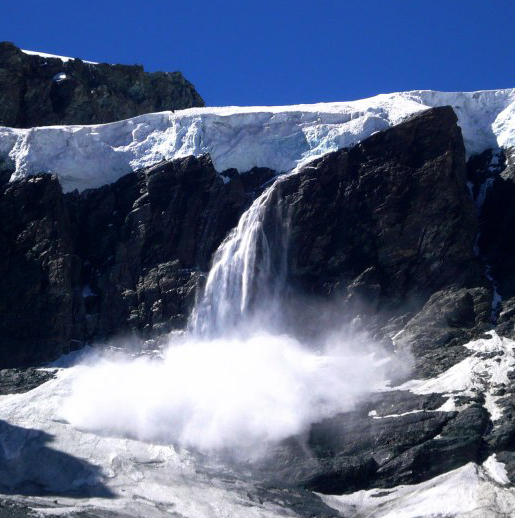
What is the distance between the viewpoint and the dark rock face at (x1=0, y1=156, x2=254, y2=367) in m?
68.6

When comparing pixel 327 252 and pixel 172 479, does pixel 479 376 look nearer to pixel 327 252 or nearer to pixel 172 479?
pixel 327 252

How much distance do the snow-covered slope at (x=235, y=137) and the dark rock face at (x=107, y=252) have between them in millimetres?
1342

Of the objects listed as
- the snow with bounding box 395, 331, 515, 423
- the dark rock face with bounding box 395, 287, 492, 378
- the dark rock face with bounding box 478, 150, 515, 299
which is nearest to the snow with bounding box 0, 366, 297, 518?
the snow with bounding box 395, 331, 515, 423

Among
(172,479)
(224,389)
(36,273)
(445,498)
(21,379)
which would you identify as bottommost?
(445,498)

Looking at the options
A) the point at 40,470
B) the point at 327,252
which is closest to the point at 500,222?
the point at 327,252

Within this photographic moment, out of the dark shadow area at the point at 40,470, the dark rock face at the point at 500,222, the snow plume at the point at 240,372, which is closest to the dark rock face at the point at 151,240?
the snow plume at the point at 240,372

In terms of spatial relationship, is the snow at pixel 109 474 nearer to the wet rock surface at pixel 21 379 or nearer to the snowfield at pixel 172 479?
the snowfield at pixel 172 479

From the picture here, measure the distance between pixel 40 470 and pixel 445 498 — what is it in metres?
19.7

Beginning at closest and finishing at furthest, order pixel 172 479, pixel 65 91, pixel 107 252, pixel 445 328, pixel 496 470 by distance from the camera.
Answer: pixel 496 470
pixel 172 479
pixel 445 328
pixel 107 252
pixel 65 91

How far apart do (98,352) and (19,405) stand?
6.65 metres

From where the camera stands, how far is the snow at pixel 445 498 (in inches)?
1989

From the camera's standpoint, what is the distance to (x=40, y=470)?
5641cm

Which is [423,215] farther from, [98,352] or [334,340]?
[98,352]

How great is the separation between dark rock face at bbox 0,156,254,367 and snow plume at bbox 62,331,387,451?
11.0 feet
